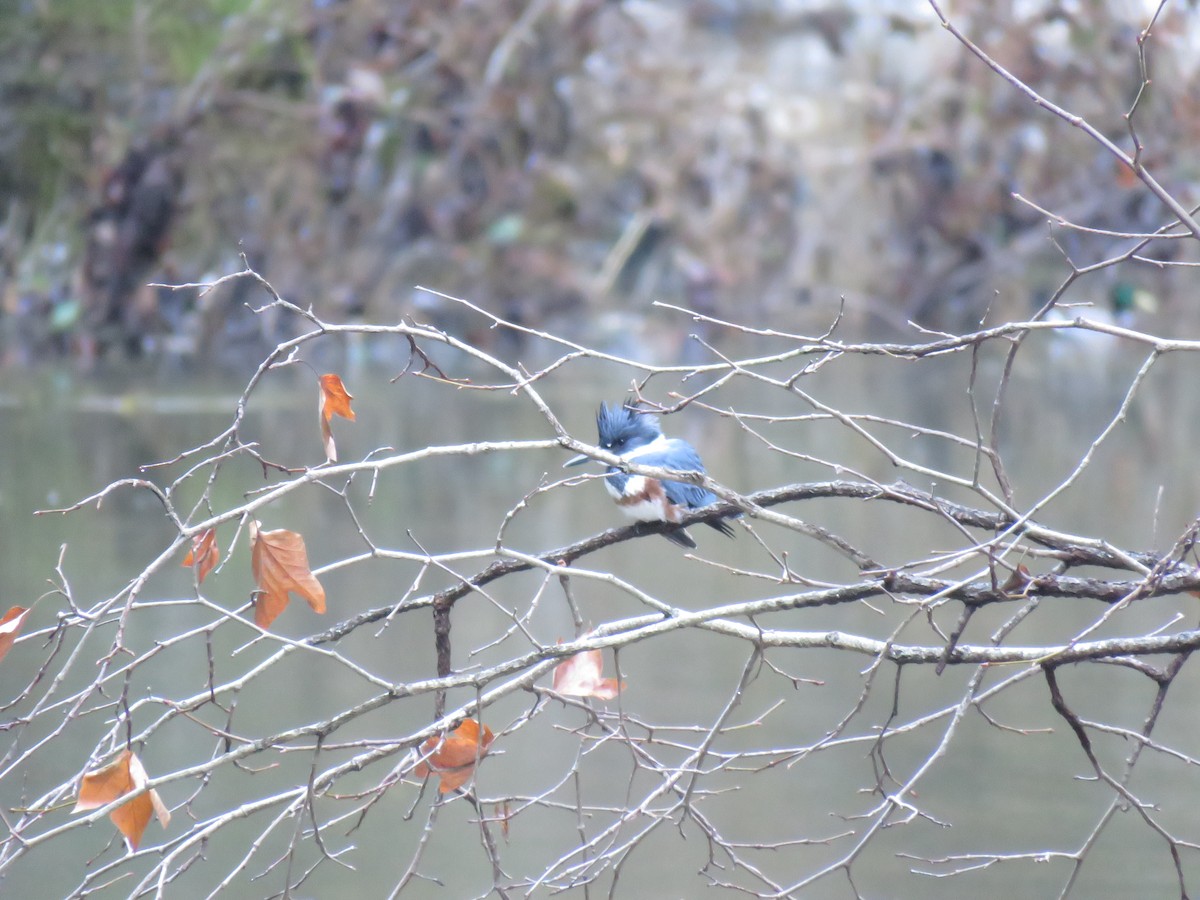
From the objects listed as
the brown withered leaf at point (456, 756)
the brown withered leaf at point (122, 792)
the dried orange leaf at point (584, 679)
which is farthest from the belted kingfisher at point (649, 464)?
the brown withered leaf at point (122, 792)

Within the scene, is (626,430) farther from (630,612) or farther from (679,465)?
(630,612)

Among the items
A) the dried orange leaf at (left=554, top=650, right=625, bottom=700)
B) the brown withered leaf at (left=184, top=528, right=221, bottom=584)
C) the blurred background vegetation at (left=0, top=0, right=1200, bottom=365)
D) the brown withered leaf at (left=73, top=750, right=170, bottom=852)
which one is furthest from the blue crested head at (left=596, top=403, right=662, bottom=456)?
the blurred background vegetation at (left=0, top=0, right=1200, bottom=365)

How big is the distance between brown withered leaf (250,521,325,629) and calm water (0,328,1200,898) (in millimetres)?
332

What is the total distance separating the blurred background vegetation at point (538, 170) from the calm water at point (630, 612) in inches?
66.6

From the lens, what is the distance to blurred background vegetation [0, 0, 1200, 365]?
9.93m

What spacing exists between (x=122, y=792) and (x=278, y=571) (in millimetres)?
263

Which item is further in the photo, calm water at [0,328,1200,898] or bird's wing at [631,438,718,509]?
calm water at [0,328,1200,898]

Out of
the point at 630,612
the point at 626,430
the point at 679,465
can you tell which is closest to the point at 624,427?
the point at 626,430

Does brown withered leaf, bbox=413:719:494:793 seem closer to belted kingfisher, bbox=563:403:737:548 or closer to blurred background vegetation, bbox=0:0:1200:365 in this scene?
belted kingfisher, bbox=563:403:737:548

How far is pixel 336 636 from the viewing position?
5.65 ft

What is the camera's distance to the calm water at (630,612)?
9.28 ft

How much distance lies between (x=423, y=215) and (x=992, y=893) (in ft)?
26.8

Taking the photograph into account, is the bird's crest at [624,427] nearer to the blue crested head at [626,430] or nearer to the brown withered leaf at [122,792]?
the blue crested head at [626,430]

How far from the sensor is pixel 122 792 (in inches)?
59.5
